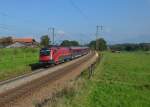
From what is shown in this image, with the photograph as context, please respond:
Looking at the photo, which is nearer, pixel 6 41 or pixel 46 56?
pixel 46 56

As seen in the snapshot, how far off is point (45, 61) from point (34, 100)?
25.4 metres

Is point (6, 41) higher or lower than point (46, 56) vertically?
higher

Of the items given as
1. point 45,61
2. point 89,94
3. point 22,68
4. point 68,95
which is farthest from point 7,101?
point 45,61

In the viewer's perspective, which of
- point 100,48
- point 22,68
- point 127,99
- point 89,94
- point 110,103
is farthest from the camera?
point 100,48

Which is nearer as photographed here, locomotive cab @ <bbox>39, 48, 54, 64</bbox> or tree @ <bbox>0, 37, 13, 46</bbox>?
locomotive cab @ <bbox>39, 48, 54, 64</bbox>

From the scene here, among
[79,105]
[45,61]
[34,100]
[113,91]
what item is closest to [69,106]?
[79,105]

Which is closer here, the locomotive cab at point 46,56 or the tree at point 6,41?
the locomotive cab at point 46,56

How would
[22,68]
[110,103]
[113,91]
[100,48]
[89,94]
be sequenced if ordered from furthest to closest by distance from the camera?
[100,48] < [22,68] < [113,91] < [89,94] < [110,103]

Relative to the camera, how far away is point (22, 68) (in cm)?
3722

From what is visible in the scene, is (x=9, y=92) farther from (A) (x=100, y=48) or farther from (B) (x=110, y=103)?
(A) (x=100, y=48)

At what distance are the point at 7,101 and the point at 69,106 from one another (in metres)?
4.75

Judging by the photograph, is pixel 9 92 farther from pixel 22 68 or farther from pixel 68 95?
pixel 22 68

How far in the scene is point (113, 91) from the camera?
1980 cm

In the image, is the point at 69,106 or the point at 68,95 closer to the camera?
the point at 69,106
